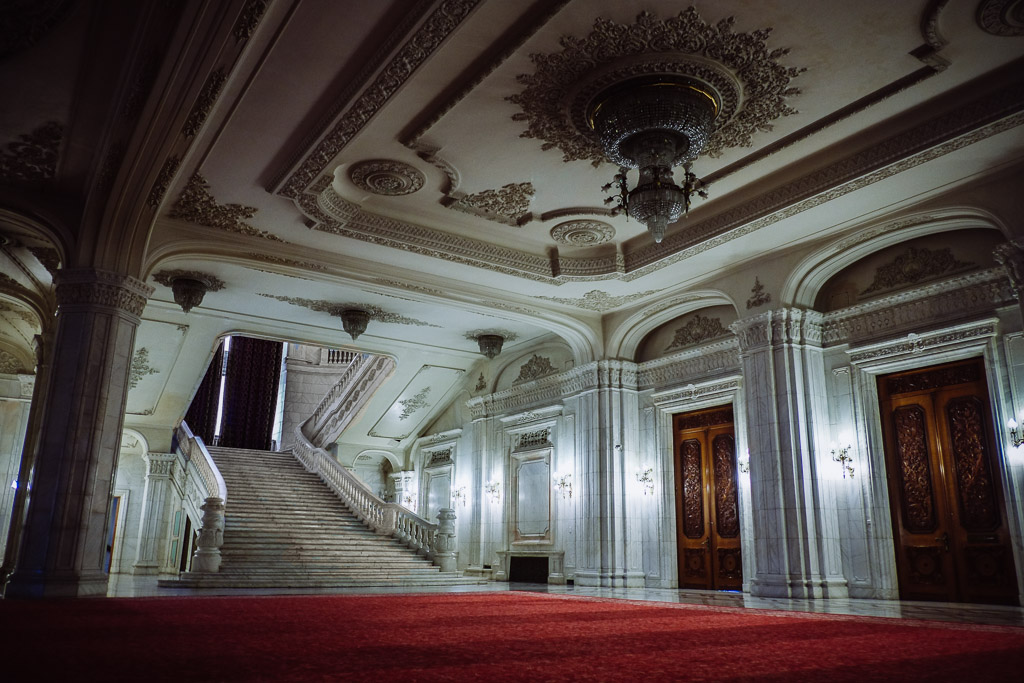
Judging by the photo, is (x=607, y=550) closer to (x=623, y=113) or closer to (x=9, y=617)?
(x=623, y=113)

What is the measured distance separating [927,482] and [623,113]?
5263 millimetres

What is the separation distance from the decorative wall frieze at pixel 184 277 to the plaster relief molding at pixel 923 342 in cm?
850

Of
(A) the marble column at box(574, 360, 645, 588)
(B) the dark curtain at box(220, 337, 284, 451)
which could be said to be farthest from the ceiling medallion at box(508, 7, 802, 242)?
(B) the dark curtain at box(220, 337, 284, 451)

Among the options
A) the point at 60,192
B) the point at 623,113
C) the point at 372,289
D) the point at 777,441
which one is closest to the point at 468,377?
the point at 372,289

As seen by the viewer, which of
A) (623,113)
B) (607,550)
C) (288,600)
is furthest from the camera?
(607,550)

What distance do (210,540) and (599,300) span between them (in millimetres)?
6475

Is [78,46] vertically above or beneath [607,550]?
above

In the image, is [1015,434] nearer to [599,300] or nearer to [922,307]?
[922,307]

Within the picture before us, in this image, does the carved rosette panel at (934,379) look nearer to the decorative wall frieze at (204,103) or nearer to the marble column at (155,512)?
the decorative wall frieze at (204,103)

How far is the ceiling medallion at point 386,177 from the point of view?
7.91m

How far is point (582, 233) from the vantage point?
9680mm

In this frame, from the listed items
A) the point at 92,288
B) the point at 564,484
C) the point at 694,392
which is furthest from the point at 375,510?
the point at 92,288

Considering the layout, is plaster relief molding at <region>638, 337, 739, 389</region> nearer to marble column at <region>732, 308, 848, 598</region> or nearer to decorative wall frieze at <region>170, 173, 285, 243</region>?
marble column at <region>732, 308, 848, 598</region>

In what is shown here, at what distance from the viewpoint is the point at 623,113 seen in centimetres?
641
